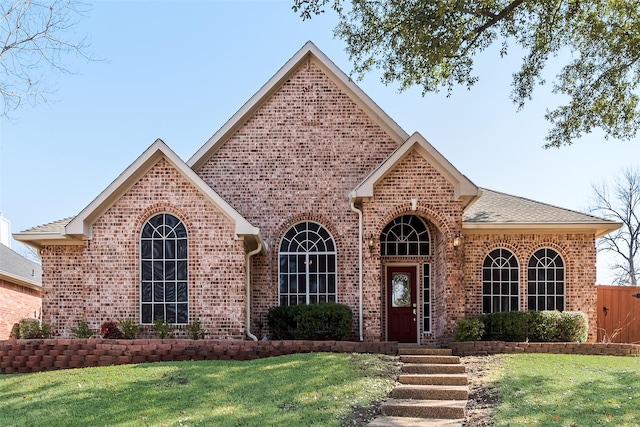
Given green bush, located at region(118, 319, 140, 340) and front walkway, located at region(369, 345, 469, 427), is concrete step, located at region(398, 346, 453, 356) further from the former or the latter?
green bush, located at region(118, 319, 140, 340)

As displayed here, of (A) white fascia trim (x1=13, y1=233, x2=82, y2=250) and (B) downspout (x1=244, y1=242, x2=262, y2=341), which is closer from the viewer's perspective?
(A) white fascia trim (x1=13, y1=233, x2=82, y2=250)

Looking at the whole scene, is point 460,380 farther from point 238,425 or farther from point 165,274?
point 165,274

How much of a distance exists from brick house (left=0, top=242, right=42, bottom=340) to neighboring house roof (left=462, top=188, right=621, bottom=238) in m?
15.2

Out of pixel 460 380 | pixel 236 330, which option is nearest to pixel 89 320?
pixel 236 330

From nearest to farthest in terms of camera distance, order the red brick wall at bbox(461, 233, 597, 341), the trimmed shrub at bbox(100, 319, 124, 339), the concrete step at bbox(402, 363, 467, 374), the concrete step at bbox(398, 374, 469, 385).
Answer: the concrete step at bbox(398, 374, 469, 385)
the concrete step at bbox(402, 363, 467, 374)
the trimmed shrub at bbox(100, 319, 124, 339)
the red brick wall at bbox(461, 233, 597, 341)

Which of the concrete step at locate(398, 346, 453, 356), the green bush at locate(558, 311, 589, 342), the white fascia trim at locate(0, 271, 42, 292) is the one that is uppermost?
the white fascia trim at locate(0, 271, 42, 292)

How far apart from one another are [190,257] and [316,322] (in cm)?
335

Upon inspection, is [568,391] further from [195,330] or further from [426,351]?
[195,330]

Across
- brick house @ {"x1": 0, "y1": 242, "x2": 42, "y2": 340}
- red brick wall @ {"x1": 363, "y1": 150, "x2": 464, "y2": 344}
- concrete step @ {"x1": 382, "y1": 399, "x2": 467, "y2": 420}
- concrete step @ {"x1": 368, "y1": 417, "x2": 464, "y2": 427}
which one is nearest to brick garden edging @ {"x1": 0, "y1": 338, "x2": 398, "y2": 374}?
red brick wall @ {"x1": 363, "y1": 150, "x2": 464, "y2": 344}

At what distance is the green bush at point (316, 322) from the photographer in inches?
599

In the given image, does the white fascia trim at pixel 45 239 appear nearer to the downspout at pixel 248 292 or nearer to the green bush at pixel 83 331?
the green bush at pixel 83 331

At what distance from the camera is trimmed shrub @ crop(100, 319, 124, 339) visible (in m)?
14.6

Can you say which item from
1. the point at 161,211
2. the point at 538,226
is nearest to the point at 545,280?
the point at 538,226

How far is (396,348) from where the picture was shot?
14.5 meters
